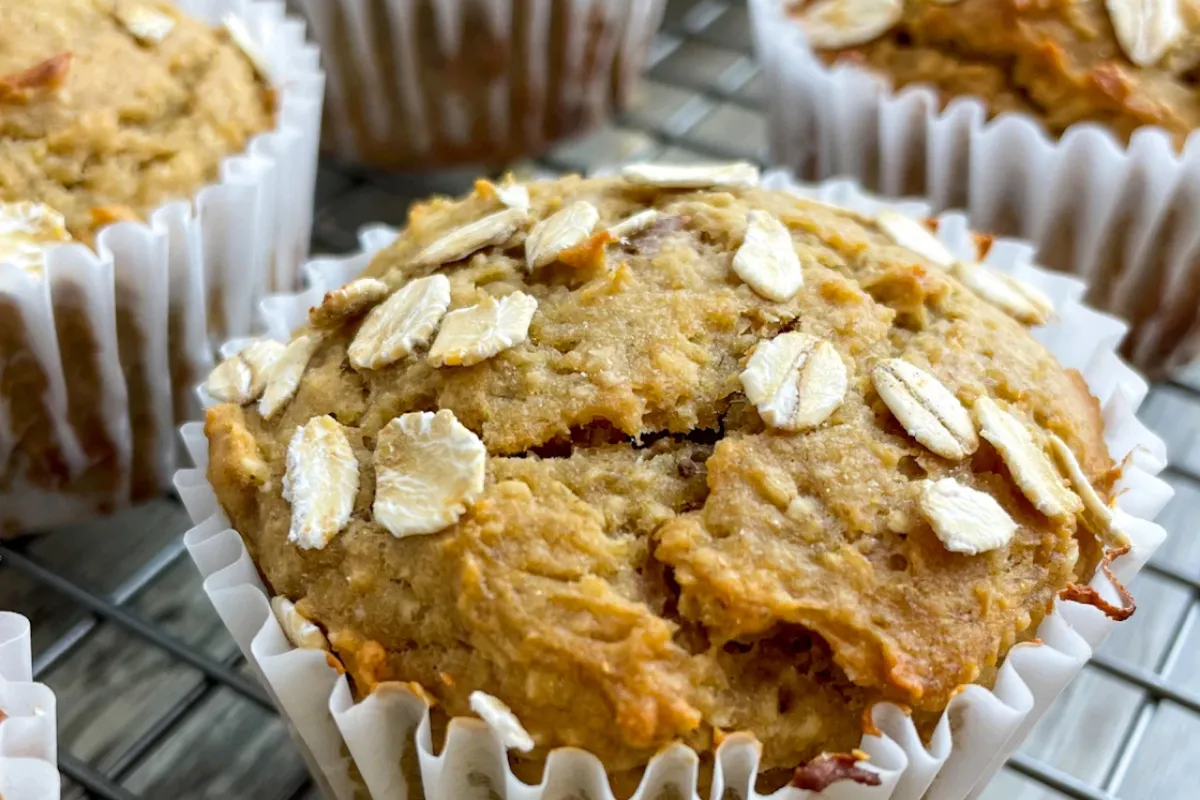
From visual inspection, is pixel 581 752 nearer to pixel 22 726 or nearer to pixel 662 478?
pixel 662 478

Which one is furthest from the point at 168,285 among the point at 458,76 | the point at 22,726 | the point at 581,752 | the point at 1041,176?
the point at 1041,176

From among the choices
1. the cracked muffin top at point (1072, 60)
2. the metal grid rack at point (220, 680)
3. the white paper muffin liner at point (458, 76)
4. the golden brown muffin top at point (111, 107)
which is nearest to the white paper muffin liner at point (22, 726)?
the metal grid rack at point (220, 680)

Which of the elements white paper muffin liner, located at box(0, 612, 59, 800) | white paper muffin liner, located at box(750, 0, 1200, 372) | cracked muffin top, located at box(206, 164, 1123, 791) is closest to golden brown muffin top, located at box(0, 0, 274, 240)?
cracked muffin top, located at box(206, 164, 1123, 791)

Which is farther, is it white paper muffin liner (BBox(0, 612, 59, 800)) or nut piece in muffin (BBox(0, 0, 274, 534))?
nut piece in muffin (BBox(0, 0, 274, 534))

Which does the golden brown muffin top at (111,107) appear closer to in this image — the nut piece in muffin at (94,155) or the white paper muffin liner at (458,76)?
the nut piece in muffin at (94,155)

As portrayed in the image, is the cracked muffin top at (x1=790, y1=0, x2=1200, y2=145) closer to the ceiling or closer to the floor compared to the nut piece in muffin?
closer to the ceiling

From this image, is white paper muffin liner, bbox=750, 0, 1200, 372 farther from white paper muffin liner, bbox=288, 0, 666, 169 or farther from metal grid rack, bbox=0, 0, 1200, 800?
white paper muffin liner, bbox=288, 0, 666, 169

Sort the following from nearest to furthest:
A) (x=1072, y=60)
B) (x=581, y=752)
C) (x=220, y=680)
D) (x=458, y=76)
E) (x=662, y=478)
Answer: (x=581, y=752) < (x=662, y=478) < (x=220, y=680) < (x=1072, y=60) < (x=458, y=76)
